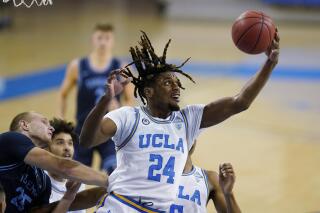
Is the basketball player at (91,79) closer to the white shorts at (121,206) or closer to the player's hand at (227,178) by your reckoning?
the white shorts at (121,206)

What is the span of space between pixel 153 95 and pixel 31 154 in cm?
101

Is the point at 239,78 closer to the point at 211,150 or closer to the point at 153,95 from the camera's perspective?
the point at 211,150

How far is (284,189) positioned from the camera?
27.7 ft

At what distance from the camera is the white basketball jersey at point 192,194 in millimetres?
4969

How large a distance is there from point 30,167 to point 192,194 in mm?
1205

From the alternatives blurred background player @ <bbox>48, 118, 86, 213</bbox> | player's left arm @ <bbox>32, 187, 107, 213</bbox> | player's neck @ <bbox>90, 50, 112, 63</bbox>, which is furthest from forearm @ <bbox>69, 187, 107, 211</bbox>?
player's neck @ <bbox>90, 50, 112, 63</bbox>

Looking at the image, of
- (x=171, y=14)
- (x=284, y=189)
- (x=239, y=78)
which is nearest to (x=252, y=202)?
(x=284, y=189)

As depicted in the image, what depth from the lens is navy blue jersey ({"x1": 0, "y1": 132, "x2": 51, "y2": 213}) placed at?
4.54m

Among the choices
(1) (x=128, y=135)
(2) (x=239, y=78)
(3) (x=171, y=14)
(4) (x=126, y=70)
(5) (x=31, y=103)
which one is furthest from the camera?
(3) (x=171, y=14)

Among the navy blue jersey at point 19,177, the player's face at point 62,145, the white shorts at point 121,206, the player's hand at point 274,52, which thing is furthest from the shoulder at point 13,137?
the player's hand at point 274,52

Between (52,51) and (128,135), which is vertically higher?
(52,51)

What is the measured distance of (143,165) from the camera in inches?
188

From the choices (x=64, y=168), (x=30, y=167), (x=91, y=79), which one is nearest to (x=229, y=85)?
(x=91, y=79)

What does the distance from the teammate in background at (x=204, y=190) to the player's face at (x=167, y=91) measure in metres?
0.56
